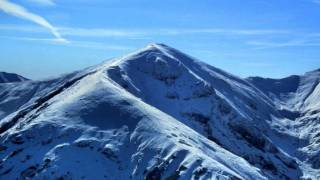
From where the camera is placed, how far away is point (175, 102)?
644 feet

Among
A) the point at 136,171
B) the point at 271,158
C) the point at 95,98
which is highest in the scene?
the point at 95,98

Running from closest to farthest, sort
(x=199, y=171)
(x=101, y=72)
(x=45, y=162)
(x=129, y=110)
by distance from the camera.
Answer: (x=199, y=171)
(x=45, y=162)
(x=129, y=110)
(x=101, y=72)

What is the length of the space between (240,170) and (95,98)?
49787 mm

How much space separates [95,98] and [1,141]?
30552mm

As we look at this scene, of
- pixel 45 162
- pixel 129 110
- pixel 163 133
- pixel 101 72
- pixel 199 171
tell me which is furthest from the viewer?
pixel 101 72

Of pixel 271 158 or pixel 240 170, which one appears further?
pixel 271 158

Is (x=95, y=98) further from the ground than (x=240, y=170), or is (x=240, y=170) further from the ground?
(x=95, y=98)

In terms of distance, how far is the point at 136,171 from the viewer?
129125mm

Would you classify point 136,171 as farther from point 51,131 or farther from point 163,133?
point 51,131

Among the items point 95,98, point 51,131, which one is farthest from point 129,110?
point 51,131

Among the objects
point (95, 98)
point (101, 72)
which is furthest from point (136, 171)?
point (101, 72)

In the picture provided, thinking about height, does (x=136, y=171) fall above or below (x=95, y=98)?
below

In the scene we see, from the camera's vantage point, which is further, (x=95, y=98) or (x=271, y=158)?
(x=271, y=158)

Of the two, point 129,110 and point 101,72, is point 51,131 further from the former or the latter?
point 101,72
